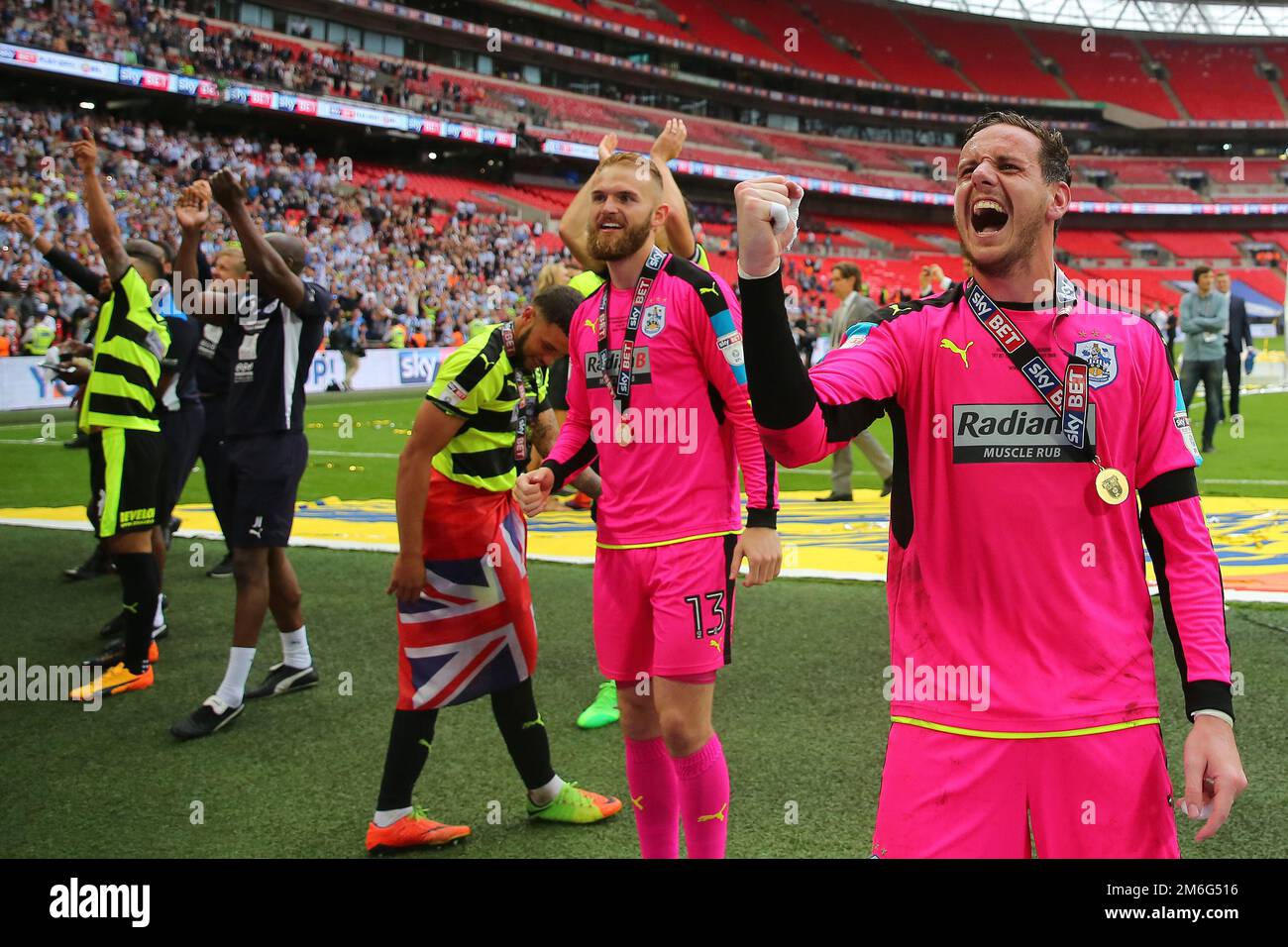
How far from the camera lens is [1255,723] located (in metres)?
4.67

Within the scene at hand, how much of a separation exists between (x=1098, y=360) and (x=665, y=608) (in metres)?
1.53

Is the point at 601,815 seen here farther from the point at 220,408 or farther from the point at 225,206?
the point at 220,408

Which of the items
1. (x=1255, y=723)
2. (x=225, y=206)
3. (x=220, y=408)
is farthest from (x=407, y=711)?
(x=220, y=408)

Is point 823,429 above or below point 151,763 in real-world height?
above

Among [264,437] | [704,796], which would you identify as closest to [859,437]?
[264,437]

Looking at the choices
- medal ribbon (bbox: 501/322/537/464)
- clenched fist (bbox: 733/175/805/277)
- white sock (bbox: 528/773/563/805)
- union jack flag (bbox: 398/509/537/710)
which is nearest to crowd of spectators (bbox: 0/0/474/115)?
medal ribbon (bbox: 501/322/537/464)

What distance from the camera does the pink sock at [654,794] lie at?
3.34 meters

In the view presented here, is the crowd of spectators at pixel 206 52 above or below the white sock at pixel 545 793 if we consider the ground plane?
above

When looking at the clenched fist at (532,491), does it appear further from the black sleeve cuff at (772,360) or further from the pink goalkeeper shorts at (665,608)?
the black sleeve cuff at (772,360)

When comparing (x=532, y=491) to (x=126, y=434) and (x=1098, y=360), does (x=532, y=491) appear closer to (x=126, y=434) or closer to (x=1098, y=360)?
(x=1098, y=360)

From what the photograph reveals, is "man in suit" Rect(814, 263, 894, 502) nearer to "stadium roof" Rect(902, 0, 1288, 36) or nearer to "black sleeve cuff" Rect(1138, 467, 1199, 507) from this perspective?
"black sleeve cuff" Rect(1138, 467, 1199, 507)

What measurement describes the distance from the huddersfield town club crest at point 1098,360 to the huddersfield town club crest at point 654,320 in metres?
1.49

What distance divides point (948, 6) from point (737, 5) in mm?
12220

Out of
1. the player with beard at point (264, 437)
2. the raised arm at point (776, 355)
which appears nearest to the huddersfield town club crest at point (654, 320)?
the raised arm at point (776, 355)
